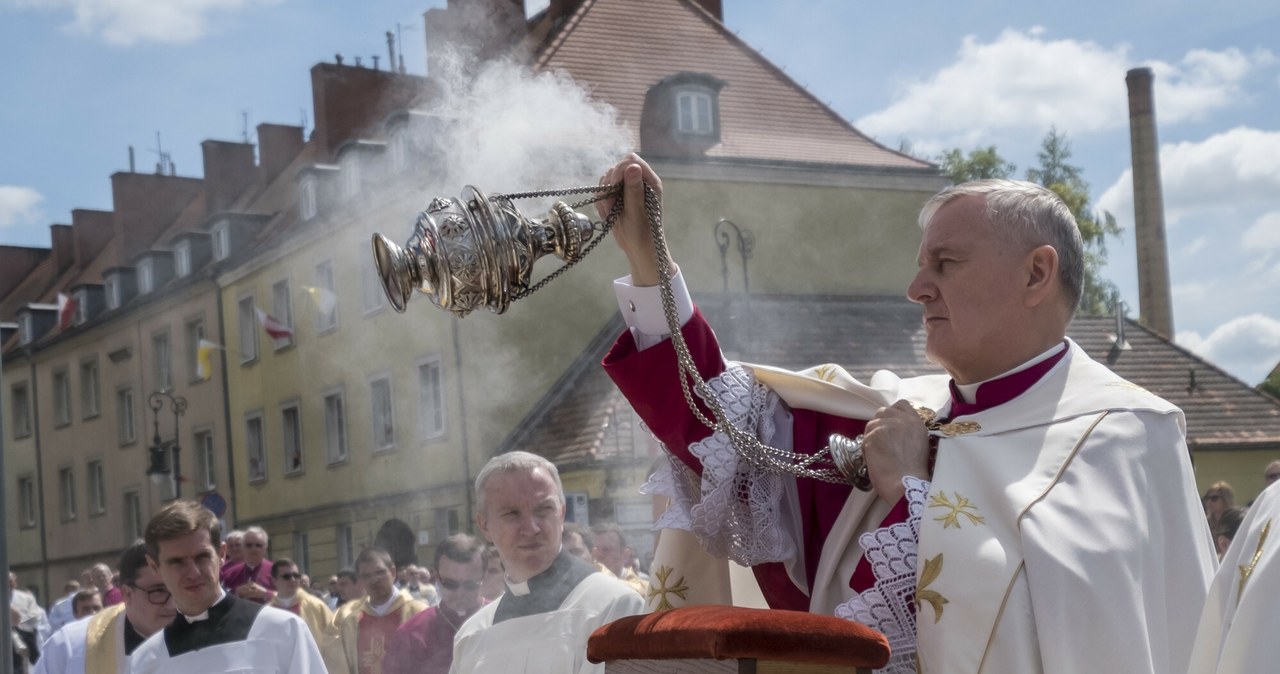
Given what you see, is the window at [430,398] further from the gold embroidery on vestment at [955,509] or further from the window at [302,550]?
the gold embroidery on vestment at [955,509]

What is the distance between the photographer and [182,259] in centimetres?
3625

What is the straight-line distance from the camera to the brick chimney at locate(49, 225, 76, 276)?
47.0m

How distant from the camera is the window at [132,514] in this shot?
122 feet

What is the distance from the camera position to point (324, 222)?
28.5m

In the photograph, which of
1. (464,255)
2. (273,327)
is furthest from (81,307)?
(464,255)

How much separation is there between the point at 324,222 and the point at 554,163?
11630mm

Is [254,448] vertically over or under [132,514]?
over

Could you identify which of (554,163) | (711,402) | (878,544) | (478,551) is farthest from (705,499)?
(554,163)

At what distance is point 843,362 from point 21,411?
92.4 ft

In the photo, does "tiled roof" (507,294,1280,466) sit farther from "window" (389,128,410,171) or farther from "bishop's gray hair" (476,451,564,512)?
"bishop's gray hair" (476,451,564,512)

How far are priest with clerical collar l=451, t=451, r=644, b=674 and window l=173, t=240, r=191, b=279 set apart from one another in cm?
3213

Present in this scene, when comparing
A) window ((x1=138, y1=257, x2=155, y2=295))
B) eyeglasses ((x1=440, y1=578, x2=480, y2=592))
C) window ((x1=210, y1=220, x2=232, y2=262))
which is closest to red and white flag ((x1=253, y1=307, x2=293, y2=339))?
window ((x1=210, y1=220, x2=232, y2=262))

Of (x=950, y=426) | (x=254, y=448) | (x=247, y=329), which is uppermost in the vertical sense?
(x=247, y=329)

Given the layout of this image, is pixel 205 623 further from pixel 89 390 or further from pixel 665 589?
pixel 89 390
